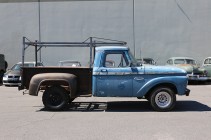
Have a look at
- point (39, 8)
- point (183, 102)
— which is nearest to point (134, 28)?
point (39, 8)

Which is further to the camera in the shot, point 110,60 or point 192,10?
point 192,10

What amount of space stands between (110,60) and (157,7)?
1681cm

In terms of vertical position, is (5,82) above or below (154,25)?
below

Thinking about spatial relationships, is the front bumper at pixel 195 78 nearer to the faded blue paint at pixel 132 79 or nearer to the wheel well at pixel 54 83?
the faded blue paint at pixel 132 79

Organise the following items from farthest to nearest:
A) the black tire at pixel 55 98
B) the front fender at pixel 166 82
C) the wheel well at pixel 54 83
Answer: the black tire at pixel 55 98
the wheel well at pixel 54 83
the front fender at pixel 166 82

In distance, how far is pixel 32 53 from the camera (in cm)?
2819

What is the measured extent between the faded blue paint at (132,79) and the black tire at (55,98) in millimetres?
983

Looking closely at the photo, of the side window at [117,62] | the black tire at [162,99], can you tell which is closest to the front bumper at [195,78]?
the black tire at [162,99]

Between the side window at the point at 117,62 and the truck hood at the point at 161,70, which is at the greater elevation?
the side window at the point at 117,62
